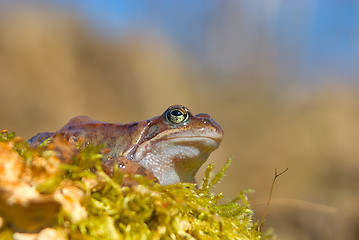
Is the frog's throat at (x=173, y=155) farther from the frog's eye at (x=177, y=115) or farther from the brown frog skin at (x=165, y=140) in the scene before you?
the frog's eye at (x=177, y=115)

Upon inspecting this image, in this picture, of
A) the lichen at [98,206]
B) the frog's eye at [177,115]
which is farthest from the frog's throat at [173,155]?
the lichen at [98,206]

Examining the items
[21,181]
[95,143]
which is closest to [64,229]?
[21,181]

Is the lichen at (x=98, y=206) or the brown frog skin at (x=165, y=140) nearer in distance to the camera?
the lichen at (x=98, y=206)

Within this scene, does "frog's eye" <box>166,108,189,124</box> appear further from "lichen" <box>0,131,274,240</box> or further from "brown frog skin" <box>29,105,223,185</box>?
"lichen" <box>0,131,274,240</box>

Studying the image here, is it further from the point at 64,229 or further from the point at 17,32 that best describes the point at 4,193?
the point at 17,32

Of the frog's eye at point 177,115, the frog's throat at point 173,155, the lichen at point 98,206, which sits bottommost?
the lichen at point 98,206

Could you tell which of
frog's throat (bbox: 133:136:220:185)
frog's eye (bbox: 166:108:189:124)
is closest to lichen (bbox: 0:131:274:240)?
frog's throat (bbox: 133:136:220:185)

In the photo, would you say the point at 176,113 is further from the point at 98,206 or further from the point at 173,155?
the point at 98,206
